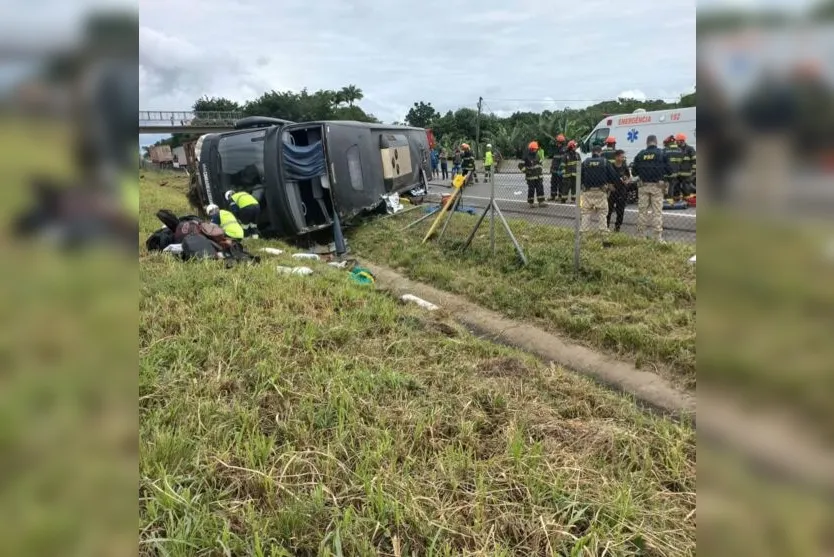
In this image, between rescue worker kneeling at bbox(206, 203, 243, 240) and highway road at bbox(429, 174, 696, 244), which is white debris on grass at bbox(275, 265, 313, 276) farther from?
highway road at bbox(429, 174, 696, 244)

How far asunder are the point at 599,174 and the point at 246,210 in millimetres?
6495

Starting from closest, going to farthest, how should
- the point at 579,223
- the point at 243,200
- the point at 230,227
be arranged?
the point at 579,223 → the point at 230,227 → the point at 243,200

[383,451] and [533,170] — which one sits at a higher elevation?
[533,170]

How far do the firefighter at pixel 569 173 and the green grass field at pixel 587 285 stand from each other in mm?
2997

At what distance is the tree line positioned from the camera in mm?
35062

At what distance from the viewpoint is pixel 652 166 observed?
776cm

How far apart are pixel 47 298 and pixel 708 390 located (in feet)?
2.61

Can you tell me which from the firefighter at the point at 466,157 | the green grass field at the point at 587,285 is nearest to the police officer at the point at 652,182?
the green grass field at the point at 587,285

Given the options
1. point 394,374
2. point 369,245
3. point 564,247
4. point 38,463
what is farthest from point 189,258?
point 38,463

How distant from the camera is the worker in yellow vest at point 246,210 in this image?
10078 mm

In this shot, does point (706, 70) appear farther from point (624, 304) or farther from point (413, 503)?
point (624, 304)

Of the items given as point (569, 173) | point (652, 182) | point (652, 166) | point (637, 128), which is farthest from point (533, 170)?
point (652, 182)

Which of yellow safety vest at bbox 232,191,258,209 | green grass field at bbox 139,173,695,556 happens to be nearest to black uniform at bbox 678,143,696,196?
green grass field at bbox 139,173,695,556

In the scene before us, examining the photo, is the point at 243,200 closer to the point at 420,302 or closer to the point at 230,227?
the point at 230,227
